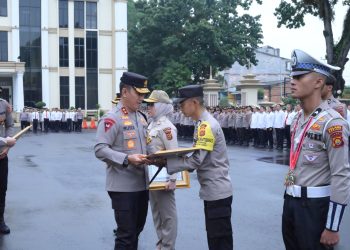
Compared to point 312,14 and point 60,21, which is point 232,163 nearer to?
point 312,14

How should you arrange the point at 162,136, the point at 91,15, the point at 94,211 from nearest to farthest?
the point at 162,136 → the point at 94,211 → the point at 91,15

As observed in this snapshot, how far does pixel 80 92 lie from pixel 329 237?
45.6 m

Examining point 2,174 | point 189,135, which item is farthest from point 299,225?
point 189,135

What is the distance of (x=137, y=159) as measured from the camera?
4602mm

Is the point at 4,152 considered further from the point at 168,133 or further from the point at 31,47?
the point at 31,47

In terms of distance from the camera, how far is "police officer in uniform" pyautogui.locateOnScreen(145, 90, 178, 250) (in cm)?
575

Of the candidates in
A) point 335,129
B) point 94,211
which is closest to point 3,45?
point 94,211

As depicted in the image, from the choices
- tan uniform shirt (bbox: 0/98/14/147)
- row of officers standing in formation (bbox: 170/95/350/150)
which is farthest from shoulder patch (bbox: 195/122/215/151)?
row of officers standing in formation (bbox: 170/95/350/150)

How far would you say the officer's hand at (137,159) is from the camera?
15.1 ft

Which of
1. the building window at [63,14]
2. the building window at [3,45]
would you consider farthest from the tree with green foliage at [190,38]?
the building window at [3,45]

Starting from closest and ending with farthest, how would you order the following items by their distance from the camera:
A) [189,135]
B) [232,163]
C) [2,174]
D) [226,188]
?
[226,188], [2,174], [232,163], [189,135]

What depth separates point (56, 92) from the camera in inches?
1844

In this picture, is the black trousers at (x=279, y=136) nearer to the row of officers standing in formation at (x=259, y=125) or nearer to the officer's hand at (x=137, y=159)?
the row of officers standing in formation at (x=259, y=125)

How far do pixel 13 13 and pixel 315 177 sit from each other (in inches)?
1743
